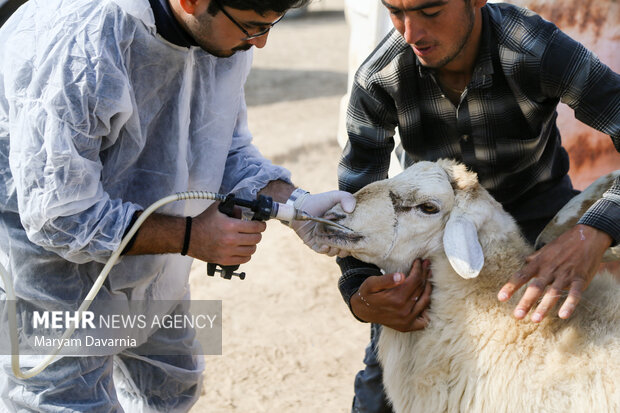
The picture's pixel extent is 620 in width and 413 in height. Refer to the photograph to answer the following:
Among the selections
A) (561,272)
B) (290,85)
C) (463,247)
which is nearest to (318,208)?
(463,247)

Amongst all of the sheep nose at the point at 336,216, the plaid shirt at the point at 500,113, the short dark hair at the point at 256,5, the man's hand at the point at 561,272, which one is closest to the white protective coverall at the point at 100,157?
the short dark hair at the point at 256,5

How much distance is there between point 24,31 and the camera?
7.98 ft

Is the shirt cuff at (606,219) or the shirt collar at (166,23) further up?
the shirt collar at (166,23)

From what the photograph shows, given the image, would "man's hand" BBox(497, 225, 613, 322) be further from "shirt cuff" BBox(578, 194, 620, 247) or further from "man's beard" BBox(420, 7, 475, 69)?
"man's beard" BBox(420, 7, 475, 69)

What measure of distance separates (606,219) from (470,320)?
0.62 meters

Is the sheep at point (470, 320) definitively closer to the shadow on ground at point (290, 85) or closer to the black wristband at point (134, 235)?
the black wristband at point (134, 235)

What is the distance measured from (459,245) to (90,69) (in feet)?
4.66

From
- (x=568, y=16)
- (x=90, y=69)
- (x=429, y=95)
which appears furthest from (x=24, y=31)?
(x=568, y=16)

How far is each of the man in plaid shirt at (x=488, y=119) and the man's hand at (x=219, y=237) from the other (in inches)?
21.9

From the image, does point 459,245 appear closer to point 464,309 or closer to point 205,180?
point 464,309

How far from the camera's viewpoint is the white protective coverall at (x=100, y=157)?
92.6 inches

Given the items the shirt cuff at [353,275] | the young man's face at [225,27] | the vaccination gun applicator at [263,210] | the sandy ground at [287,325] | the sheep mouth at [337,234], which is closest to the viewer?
the young man's face at [225,27]

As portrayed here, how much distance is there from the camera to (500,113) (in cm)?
299

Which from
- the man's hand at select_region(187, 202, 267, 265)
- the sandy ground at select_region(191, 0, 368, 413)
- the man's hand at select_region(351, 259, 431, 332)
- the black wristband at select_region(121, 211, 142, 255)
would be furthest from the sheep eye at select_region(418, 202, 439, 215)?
the sandy ground at select_region(191, 0, 368, 413)
